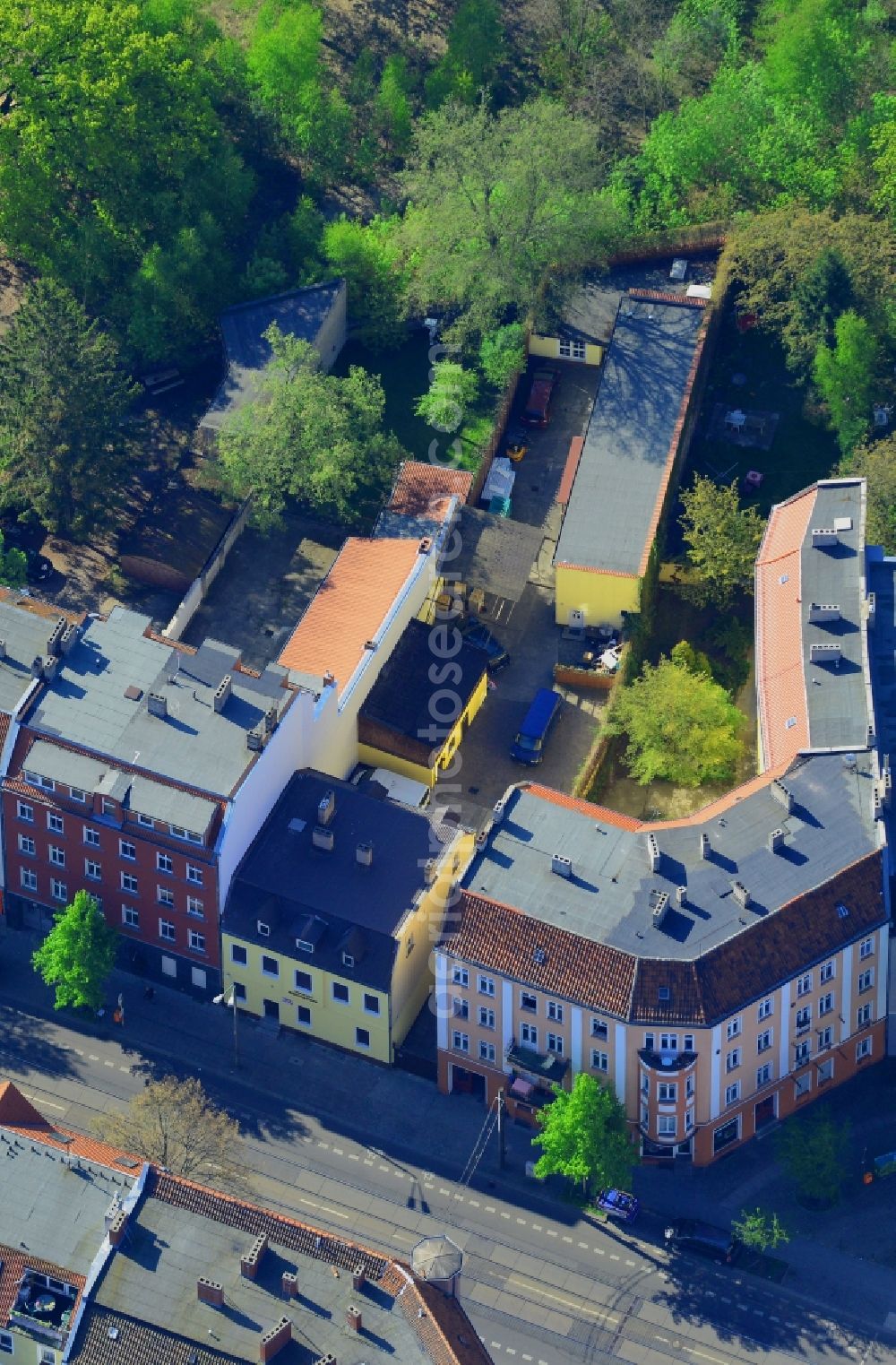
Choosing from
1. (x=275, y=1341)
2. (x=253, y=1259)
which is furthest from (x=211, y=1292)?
(x=275, y=1341)

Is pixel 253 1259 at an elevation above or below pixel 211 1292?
above

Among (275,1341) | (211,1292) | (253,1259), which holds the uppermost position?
(253,1259)

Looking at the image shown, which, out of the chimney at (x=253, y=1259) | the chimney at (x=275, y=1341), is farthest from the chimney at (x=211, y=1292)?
the chimney at (x=275, y=1341)

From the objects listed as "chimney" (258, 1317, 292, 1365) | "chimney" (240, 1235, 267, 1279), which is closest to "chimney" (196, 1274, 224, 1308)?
"chimney" (240, 1235, 267, 1279)

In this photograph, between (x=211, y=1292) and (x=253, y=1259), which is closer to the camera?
(x=211, y=1292)

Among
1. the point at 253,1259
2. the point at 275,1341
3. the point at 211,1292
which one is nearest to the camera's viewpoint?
the point at 275,1341

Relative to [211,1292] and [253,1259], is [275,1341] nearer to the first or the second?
[211,1292]

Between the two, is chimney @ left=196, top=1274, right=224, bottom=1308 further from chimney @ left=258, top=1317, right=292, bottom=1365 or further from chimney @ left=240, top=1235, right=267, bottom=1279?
chimney @ left=258, top=1317, right=292, bottom=1365

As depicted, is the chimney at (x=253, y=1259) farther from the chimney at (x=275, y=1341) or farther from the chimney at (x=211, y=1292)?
the chimney at (x=275, y=1341)
